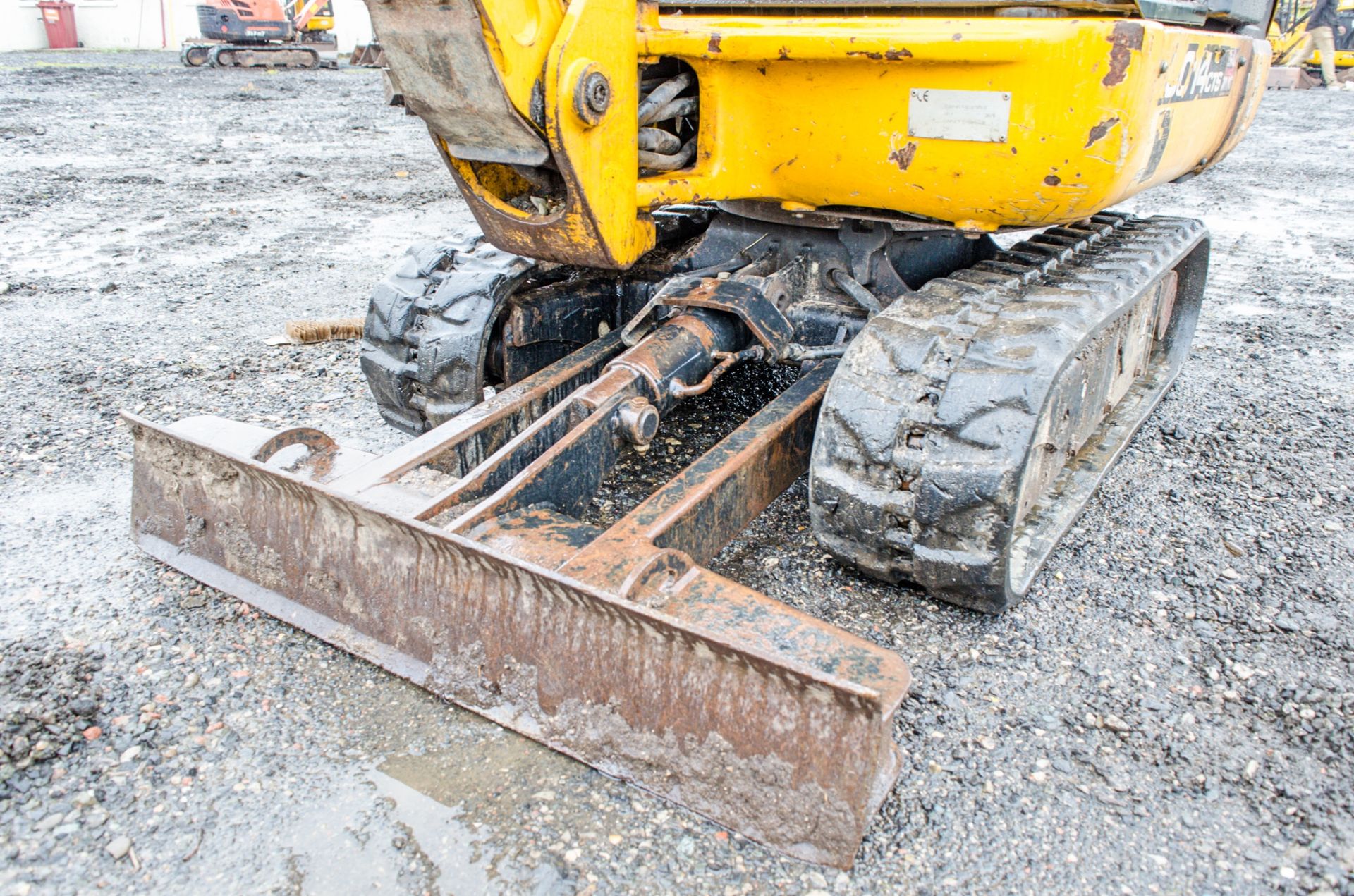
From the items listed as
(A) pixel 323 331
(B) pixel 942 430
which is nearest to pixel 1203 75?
(B) pixel 942 430

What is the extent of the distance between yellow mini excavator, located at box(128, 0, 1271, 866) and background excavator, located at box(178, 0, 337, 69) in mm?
19099

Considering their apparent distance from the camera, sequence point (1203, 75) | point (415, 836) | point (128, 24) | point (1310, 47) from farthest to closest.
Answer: point (128, 24) < point (1310, 47) < point (1203, 75) < point (415, 836)

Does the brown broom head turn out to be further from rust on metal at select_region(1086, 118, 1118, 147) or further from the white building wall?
the white building wall

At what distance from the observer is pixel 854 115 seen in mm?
2762

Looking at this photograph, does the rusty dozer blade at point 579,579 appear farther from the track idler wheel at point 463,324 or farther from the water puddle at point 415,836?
the track idler wheel at point 463,324

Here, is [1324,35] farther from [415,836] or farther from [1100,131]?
[415,836]

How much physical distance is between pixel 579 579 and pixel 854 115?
153 cm

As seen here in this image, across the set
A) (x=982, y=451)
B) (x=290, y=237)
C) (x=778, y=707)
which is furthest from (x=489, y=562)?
(x=290, y=237)

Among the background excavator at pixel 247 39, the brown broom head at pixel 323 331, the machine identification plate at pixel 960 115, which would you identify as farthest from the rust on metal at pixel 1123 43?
the background excavator at pixel 247 39

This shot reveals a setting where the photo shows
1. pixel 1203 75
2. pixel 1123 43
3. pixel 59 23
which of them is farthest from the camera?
pixel 59 23

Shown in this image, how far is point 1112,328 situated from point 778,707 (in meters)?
2.13

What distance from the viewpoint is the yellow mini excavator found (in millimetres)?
2072

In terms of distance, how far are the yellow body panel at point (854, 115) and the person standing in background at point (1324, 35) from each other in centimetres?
1836

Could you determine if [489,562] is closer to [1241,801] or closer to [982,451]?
[982,451]
